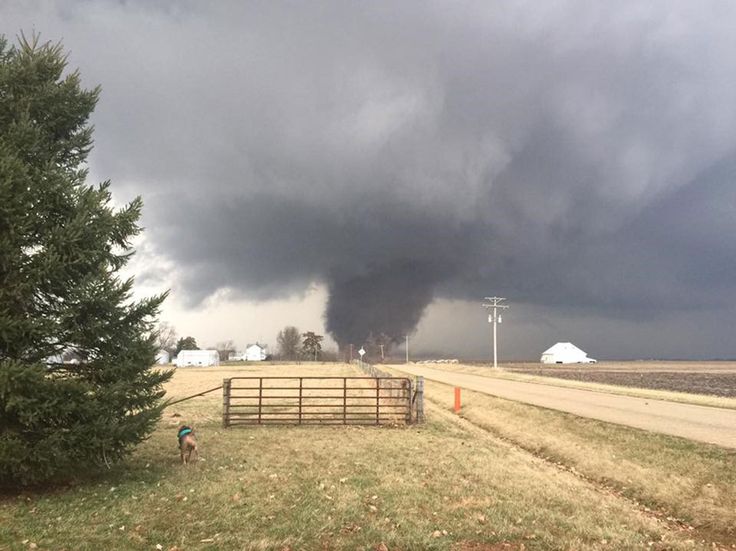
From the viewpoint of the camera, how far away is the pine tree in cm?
912

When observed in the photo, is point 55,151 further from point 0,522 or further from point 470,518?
point 470,518

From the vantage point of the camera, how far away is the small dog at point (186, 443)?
1270 cm

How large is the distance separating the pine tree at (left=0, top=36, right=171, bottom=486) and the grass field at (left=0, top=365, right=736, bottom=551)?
1190 millimetres

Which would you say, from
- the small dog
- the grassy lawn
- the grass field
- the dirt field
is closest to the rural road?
the grassy lawn

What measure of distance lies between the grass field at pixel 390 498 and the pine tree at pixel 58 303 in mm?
1190

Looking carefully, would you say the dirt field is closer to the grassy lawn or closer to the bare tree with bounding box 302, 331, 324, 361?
the grassy lawn

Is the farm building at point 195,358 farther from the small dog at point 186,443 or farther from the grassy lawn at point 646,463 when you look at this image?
the small dog at point 186,443

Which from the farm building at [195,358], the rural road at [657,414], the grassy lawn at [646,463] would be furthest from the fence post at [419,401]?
the farm building at [195,358]

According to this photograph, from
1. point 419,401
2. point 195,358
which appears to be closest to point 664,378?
point 419,401

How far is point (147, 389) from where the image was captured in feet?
35.2

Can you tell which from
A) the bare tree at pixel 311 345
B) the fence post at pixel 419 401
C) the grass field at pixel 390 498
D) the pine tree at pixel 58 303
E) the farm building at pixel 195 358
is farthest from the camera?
the bare tree at pixel 311 345

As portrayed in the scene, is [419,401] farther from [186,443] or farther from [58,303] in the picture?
[58,303]

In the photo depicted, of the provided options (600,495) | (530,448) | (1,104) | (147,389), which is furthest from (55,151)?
(530,448)

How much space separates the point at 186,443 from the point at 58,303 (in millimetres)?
4677
